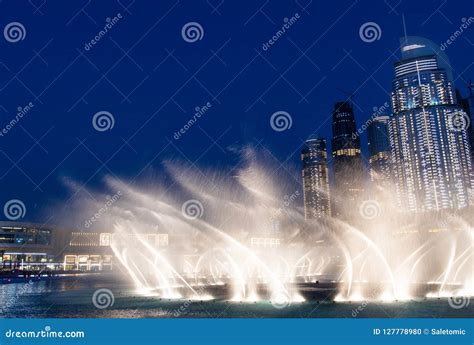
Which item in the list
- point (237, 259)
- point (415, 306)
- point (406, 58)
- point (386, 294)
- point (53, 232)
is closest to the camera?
point (415, 306)

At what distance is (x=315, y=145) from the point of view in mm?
158375

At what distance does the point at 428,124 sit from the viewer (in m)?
166

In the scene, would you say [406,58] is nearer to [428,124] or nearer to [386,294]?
[428,124]

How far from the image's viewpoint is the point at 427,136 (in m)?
162

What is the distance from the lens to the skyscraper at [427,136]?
15350cm

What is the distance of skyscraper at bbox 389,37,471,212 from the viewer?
6043 inches

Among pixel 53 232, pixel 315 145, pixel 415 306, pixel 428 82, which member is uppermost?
pixel 428 82

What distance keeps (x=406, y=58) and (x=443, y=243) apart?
452 feet

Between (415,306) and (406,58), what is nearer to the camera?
(415,306)

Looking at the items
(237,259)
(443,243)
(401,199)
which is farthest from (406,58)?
(237,259)
